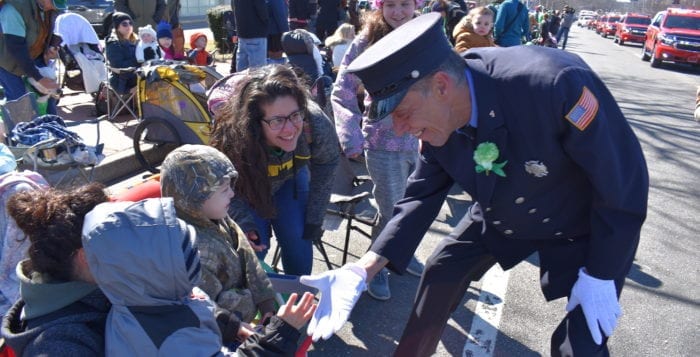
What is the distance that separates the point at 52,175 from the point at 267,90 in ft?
6.00

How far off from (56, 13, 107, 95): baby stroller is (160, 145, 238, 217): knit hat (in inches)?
195

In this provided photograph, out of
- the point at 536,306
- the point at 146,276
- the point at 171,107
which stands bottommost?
the point at 536,306

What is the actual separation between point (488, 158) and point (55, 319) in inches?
56.8

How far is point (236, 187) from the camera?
2.72m

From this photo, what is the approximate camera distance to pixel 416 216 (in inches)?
89.9

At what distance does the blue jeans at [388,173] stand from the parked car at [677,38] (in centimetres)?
1675

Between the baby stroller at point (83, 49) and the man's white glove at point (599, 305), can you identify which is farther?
the baby stroller at point (83, 49)

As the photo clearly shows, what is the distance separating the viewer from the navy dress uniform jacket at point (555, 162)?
5.51 ft

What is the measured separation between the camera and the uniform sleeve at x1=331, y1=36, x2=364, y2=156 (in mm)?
3225

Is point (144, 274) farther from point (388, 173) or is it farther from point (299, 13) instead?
point (299, 13)

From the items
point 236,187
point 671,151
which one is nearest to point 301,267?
point 236,187

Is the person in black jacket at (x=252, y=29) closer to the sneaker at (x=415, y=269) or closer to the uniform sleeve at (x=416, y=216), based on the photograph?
the sneaker at (x=415, y=269)

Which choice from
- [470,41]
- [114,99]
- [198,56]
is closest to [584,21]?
[198,56]

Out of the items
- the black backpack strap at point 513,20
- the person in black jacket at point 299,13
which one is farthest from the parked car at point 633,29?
the black backpack strap at point 513,20
